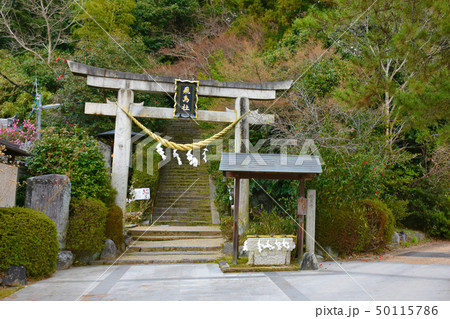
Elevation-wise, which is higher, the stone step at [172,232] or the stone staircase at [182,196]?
the stone staircase at [182,196]

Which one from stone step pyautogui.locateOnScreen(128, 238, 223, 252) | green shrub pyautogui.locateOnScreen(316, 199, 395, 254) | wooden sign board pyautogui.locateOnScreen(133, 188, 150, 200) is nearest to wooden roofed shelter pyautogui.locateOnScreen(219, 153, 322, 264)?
green shrub pyautogui.locateOnScreen(316, 199, 395, 254)

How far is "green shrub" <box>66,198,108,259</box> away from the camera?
768cm

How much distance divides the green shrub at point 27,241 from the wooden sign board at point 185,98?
4.15 m

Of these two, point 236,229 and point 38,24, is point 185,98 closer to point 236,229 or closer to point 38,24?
point 236,229

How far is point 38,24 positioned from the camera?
21781 mm

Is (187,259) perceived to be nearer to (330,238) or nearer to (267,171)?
(267,171)

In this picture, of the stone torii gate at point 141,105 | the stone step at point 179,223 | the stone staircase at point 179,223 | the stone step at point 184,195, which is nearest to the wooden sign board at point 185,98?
the stone torii gate at point 141,105

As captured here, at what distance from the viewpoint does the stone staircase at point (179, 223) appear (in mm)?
8750

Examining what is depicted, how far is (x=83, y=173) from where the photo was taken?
829 cm

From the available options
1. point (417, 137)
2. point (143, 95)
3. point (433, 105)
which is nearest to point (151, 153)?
point (143, 95)

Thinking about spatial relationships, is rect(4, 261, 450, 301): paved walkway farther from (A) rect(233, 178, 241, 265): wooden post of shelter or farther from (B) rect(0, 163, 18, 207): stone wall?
(B) rect(0, 163, 18, 207): stone wall

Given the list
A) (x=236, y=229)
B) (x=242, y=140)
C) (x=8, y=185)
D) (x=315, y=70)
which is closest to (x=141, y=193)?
(x=242, y=140)

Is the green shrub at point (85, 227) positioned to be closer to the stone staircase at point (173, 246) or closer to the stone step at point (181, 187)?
the stone staircase at point (173, 246)

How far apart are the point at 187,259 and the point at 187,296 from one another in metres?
3.12
